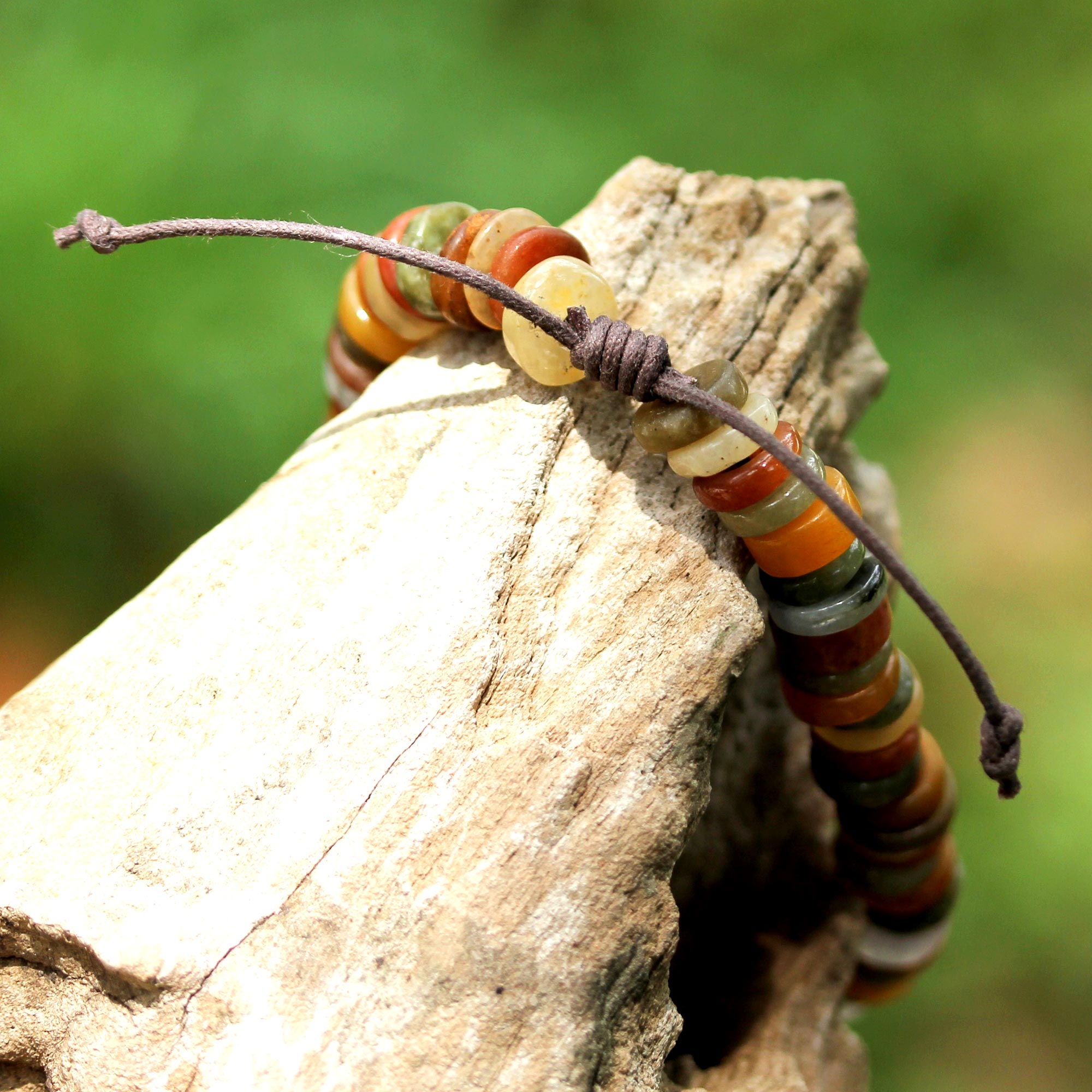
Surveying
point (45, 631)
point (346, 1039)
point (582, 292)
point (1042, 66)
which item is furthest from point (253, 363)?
point (1042, 66)

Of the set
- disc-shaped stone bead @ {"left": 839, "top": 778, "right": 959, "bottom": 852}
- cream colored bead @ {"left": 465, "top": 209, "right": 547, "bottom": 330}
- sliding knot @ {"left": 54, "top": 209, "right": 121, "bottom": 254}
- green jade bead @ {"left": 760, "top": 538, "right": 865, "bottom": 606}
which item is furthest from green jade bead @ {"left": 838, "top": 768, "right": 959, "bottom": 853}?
sliding knot @ {"left": 54, "top": 209, "right": 121, "bottom": 254}

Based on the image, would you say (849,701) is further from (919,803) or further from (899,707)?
(919,803)

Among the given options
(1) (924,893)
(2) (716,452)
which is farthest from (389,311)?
(1) (924,893)

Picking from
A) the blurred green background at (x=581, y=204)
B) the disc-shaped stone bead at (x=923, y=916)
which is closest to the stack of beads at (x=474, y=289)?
the blurred green background at (x=581, y=204)

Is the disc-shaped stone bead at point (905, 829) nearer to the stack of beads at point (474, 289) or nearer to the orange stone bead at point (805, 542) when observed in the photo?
the orange stone bead at point (805, 542)

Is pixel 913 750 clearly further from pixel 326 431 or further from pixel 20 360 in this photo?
pixel 20 360

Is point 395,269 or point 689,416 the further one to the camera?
point 395,269

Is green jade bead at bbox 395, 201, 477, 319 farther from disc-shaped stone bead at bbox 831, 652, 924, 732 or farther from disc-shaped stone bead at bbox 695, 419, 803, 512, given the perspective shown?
disc-shaped stone bead at bbox 831, 652, 924, 732

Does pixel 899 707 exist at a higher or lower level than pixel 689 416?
lower
